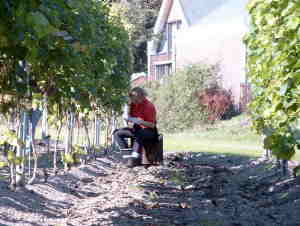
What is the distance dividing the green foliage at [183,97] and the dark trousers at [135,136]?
20.4 metres

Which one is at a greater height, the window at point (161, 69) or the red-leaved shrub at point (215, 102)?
the window at point (161, 69)

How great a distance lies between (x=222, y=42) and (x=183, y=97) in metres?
6.22

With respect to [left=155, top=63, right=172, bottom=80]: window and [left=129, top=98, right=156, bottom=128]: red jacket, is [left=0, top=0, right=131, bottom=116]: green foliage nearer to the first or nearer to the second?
→ [left=129, top=98, right=156, bottom=128]: red jacket

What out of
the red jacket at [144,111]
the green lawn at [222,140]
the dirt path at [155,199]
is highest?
the red jacket at [144,111]

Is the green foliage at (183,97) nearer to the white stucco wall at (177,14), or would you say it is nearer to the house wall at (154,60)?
the white stucco wall at (177,14)

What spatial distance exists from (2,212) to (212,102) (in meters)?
26.0

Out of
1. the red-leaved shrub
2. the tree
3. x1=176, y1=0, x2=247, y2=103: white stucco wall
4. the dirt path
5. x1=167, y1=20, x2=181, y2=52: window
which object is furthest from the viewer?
the tree

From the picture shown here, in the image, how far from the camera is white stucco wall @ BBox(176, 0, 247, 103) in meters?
35.8

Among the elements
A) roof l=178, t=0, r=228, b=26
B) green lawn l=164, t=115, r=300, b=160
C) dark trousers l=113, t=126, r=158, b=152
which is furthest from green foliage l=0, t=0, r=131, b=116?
roof l=178, t=0, r=228, b=26

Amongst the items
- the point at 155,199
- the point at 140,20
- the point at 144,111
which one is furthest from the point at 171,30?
the point at 155,199

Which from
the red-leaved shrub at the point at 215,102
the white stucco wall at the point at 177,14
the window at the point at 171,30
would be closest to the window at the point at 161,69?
the window at the point at 171,30

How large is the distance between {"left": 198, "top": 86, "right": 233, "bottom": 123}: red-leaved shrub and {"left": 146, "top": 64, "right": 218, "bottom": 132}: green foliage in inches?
11.1

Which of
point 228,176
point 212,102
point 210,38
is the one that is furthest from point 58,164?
point 210,38

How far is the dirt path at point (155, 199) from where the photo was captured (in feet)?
24.5
